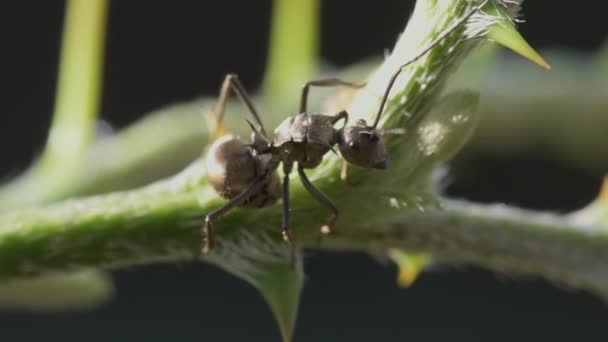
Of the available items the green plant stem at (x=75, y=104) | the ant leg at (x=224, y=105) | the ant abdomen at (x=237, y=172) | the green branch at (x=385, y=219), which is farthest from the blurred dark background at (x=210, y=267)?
the green branch at (x=385, y=219)

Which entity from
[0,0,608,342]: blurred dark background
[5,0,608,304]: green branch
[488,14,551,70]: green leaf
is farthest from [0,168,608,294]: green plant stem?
[0,0,608,342]: blurred dark background

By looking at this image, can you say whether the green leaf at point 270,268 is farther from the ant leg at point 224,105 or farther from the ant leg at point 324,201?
the ant leg at point 224,105

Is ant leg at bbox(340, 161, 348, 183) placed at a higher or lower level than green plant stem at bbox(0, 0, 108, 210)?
higher

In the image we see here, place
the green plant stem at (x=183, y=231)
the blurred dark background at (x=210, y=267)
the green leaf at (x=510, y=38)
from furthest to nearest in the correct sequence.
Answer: the blurred dark background at (x=210, y=267) → the green plant stem at (x=183, y=231) → the green leaf at (x=510, y=38)

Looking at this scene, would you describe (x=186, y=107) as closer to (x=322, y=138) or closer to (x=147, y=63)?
(x=322, y=138)

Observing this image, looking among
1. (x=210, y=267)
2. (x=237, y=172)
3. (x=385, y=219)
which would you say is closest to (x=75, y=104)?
(x=237, y=172)

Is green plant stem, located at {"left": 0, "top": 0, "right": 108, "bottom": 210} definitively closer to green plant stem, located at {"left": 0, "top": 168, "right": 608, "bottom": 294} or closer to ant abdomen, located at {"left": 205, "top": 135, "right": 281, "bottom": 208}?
ant abdomen, located at {"left": 205, "top": 135, "right": 281, "bottom": 208}
